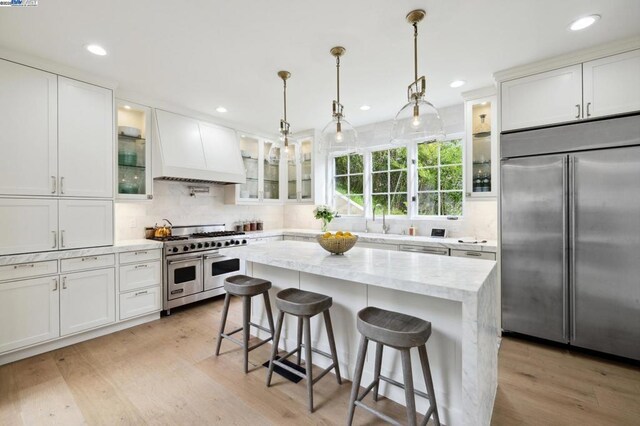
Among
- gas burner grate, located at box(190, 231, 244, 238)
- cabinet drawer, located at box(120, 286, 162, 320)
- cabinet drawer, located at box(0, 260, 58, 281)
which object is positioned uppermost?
gas burner grate, located at box(190, 231, 244, 238)

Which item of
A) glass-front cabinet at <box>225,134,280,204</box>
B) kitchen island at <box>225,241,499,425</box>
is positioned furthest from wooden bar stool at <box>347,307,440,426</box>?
glass-front cabinet at <box>225,134,280,204</box>

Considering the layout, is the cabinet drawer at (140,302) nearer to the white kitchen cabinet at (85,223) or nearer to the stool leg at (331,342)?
the white kitchen cabinet at (85,223)

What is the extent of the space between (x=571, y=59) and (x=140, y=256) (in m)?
4.77

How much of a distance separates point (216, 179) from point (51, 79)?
1.93m

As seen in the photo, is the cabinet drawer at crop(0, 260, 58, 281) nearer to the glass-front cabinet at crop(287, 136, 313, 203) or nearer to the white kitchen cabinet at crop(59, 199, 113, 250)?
the white kitchen cabinet at crop(59, 199, 113, 250)

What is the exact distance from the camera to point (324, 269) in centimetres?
191

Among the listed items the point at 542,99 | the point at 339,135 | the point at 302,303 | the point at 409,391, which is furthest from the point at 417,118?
the point at 542,99

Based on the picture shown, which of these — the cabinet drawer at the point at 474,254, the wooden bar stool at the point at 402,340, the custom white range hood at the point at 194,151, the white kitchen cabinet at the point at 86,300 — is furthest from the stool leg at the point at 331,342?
the custom white range hood at the point at 194,151

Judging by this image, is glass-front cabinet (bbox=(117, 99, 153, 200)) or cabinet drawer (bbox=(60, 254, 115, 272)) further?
glass-front cabinet (bbox=(117, 99, 153, 200))

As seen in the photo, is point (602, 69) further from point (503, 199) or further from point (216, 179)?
point (216, 179)

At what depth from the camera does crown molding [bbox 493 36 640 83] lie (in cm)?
238

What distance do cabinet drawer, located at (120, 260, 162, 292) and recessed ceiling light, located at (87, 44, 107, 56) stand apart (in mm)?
2095

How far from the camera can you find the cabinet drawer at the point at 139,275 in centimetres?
314

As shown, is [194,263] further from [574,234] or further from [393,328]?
[574,234]
